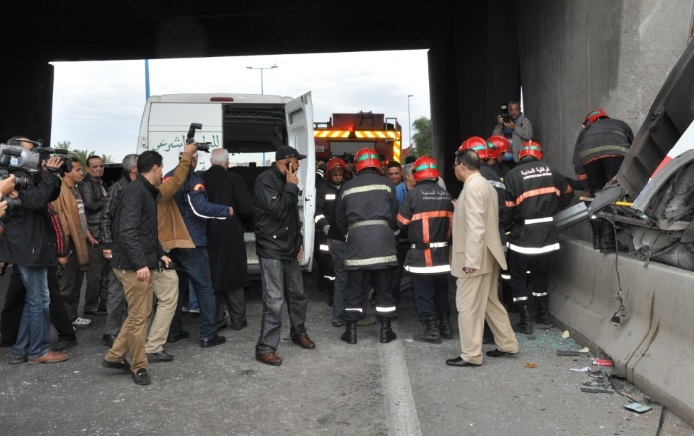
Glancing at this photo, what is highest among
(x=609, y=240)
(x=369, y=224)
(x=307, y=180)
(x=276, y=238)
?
(x=307, y=180)

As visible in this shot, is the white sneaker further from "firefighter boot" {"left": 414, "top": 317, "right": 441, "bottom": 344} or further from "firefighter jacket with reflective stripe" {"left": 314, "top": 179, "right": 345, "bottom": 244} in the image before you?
"firefighter boot" {"left": 414, "top": 317, "right": 441, "bottom": 344}

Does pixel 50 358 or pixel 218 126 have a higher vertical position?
pixel 218 126

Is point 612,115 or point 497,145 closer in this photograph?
point 612,115

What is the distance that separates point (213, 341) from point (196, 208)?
130 cm

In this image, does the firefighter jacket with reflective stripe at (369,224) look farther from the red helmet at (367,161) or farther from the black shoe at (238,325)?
the black shoe at (238,325)

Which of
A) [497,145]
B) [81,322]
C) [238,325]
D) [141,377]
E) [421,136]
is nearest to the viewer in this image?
[141,377]

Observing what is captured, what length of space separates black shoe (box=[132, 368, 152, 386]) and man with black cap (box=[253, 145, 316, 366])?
101 cm

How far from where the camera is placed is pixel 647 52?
6.56m

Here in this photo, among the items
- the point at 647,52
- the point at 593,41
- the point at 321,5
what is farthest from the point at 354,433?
the point at 321,5

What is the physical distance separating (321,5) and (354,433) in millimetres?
11288

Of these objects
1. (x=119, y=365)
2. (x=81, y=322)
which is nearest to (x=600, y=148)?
(x=119, y=365)

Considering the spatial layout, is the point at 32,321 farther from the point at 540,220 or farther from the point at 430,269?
the point at 540,220

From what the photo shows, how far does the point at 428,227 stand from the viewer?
6.67m

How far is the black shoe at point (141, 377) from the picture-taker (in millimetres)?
5355
